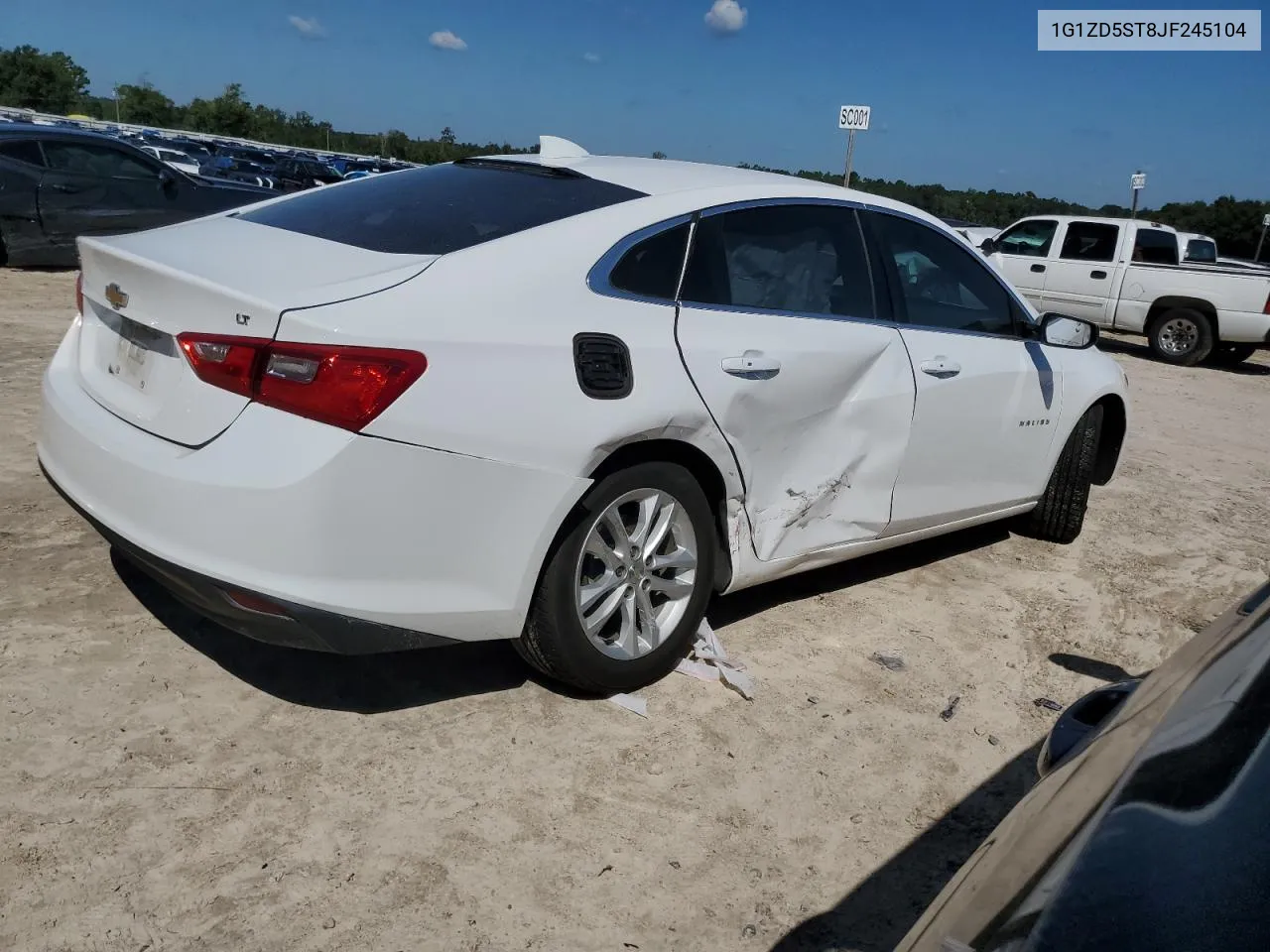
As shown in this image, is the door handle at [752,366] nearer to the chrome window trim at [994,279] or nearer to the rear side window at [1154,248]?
the chrome window trim at [994,279]

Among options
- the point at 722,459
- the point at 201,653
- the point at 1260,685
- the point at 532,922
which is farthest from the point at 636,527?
the point at 1260,685

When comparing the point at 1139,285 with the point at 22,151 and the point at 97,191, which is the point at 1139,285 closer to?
the point at 97,191

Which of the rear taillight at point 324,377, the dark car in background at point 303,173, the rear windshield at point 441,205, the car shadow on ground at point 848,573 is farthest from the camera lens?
the dark car in background at point 303,173

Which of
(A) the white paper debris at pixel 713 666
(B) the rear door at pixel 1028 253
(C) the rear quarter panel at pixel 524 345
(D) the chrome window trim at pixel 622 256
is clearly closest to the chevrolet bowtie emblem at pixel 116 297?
(C) the rear quarter panel at pixel 524 345

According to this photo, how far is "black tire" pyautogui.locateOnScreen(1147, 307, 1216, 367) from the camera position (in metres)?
13.9

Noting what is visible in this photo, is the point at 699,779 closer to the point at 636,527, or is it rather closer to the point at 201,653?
the point at 636,527

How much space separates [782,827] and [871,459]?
1.51 m

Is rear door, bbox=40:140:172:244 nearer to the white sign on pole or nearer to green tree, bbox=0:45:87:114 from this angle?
the white sign on pole

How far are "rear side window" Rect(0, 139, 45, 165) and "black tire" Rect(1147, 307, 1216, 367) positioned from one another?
13.2 m

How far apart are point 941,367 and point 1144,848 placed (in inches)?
122

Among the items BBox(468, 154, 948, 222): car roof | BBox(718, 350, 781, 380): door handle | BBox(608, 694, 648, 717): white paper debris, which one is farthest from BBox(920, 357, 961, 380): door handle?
BBox(608, 694, 648, 717): white paper debris

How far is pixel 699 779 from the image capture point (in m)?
3.09

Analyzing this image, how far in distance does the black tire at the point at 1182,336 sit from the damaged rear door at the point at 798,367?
463 inches

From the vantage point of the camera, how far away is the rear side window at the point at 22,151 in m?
10.7
